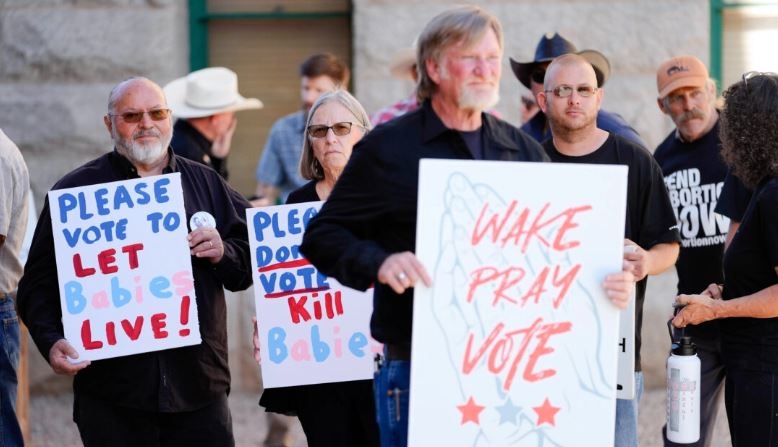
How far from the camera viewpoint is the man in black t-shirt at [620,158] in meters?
5.02

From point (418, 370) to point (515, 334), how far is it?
0.30 metres

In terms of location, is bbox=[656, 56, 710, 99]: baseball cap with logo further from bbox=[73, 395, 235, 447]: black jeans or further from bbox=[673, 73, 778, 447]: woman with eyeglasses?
Answer: bbox=[73, 395, 235, 447]: black jeans

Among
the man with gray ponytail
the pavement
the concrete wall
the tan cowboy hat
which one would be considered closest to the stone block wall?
the concrete wall

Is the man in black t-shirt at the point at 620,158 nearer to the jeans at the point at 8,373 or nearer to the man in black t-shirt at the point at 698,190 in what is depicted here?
the man in black t-shirt at the point at 698,190

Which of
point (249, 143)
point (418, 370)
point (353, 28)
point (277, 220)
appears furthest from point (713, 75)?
point (418, 370)

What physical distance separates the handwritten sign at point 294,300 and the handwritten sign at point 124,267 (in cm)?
32

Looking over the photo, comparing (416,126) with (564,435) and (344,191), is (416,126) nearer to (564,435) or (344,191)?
(344,191)

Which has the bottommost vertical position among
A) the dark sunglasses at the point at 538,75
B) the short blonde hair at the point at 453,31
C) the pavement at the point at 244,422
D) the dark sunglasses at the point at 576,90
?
the pavement at the point at 244,422

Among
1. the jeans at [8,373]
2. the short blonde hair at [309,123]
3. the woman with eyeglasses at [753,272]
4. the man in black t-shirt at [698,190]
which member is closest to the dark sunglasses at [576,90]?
the woman with eyeglasses at [753,272]

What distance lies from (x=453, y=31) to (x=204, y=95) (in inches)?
156

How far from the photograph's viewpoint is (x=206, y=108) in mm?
7594

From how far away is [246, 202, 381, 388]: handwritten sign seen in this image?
5121 millimetres

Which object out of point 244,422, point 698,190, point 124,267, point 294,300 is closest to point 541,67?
point 698,190

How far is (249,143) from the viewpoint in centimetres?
874
